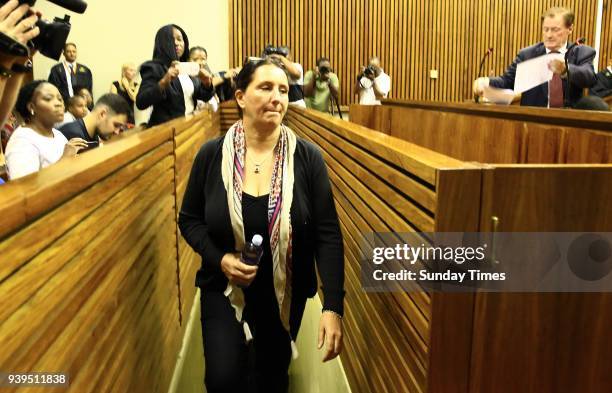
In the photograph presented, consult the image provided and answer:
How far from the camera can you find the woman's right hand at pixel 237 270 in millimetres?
1724

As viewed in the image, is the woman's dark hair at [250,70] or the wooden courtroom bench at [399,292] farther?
the woman's dark hair at [250,70]

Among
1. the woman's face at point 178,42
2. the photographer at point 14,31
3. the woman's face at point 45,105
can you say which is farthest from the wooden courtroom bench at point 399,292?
the woman's face at point 178,42

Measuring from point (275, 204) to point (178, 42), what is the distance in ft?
9.45

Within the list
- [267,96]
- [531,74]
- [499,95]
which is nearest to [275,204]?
[267,96]

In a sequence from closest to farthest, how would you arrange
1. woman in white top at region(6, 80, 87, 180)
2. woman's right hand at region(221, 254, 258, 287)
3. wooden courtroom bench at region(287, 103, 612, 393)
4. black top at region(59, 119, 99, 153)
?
wooden courtroom bench at region(287, 103, 612, 393)
woman's right hand at region(221, 254, 258, 287)
woman in white top at region(6, 80, 87, 180)
black top at region(59, 119, 99, 153)

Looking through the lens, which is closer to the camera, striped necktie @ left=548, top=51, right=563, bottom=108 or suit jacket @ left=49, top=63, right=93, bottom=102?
striped necktie @ left=548, top=51, right=563, bottom=108

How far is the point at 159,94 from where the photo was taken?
13.4ft

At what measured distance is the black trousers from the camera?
181 centimetres

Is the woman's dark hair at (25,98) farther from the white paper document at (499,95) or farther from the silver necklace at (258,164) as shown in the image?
the white paper document at (499,95)

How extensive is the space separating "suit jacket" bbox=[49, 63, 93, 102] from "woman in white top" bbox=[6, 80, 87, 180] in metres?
5.08

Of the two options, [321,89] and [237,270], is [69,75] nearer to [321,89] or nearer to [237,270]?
[321,89]

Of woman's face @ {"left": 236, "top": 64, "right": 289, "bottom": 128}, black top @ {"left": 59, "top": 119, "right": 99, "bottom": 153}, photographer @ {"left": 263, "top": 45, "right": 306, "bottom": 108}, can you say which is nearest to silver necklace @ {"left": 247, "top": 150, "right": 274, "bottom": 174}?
woman's face @ {"left": 236, "top": 64, "right": 289, "bottom": 128}

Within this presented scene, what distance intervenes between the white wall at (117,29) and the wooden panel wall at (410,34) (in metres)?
1.12

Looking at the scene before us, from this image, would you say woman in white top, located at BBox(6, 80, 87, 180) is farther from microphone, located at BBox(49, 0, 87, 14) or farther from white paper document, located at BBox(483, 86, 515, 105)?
white paper document, located at BBox(483, 86, 515, 105)
